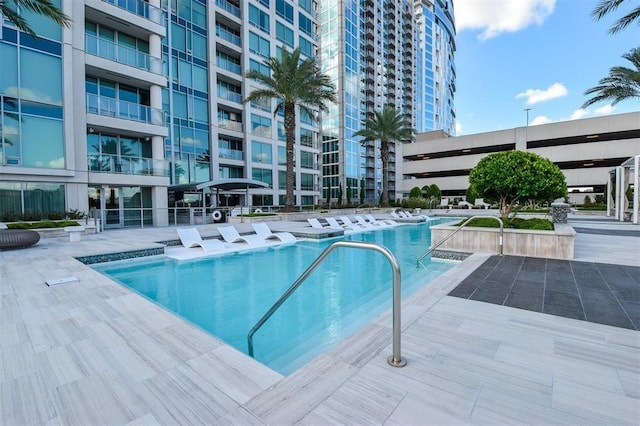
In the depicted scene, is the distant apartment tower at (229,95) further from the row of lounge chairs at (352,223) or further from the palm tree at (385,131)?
the row of lounge chairs at (352,223)

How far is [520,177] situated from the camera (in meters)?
8.21

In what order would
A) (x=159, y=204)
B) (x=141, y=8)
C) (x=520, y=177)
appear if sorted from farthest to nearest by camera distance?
(x=159, y=204)
(x=141, y=8)
(x=520, y=177)

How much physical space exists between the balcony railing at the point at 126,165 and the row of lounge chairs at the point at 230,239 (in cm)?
759

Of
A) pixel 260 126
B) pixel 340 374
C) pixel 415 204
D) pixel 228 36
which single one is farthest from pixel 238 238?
pixel 415 204

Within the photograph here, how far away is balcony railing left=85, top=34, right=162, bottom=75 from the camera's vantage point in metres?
15.1

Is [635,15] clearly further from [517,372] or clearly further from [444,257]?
[517,372]

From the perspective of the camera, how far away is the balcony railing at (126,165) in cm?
1522

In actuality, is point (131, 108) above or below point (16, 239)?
above

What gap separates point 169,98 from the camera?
2111 centimetres

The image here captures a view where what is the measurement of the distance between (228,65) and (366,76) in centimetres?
3099

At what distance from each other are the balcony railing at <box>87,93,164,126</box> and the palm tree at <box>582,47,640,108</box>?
81.1 ft

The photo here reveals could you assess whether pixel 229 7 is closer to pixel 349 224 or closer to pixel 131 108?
pixel 131 108

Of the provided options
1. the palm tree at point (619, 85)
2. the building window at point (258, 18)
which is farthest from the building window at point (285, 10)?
the palm tree at point (619, 85)

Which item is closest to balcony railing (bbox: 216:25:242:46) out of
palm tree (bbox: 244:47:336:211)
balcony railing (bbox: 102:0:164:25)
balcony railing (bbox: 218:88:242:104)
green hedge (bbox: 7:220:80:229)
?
balcony railing (bbox: 218:88:242:104)
